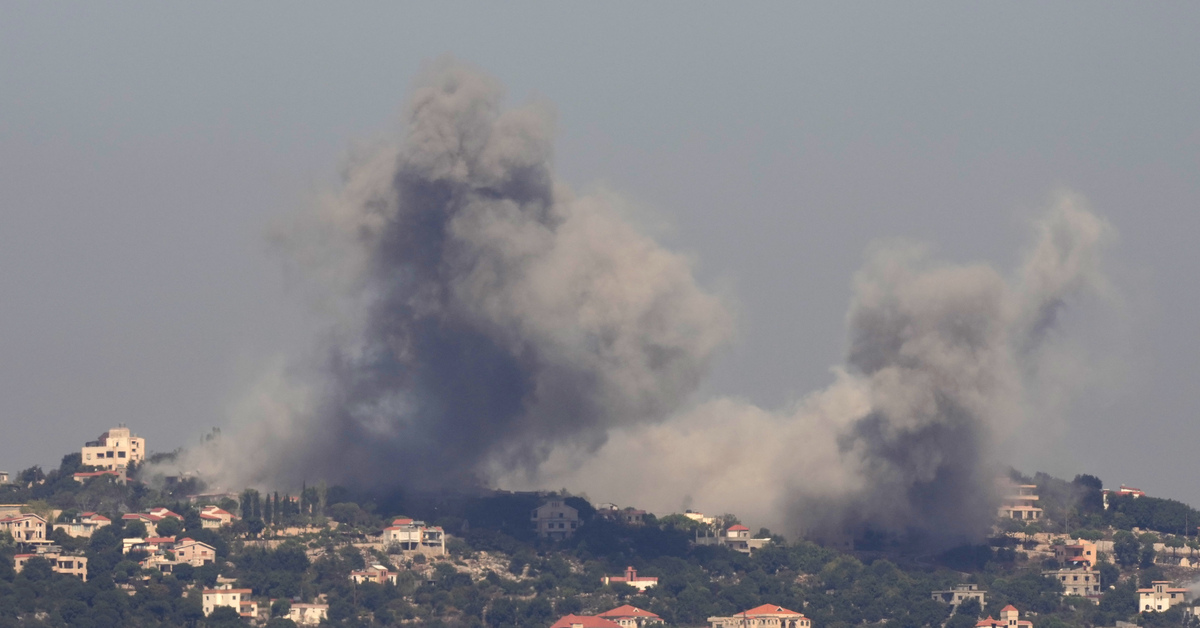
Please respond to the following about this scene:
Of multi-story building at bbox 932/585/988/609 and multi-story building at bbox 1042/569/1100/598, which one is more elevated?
multi-story building at bbox 1042/569/1100/598

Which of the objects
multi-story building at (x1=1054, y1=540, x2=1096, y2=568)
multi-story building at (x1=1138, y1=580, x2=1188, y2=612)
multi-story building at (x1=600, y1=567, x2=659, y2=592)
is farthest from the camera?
multi-story building at (x1=1054, y1=540, x2=1096, y2=568)

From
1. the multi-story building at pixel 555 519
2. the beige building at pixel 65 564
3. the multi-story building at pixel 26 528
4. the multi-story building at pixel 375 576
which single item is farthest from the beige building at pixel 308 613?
the multi-story building at pixel 555 519

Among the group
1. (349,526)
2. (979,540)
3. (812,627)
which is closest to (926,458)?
(979,540)

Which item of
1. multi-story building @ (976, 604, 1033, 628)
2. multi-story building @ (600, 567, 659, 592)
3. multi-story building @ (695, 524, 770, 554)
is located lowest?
multi-story building @ (976, 604, 1033, 628)

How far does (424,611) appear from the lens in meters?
107

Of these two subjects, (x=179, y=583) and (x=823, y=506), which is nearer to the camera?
(x=179, y=583)

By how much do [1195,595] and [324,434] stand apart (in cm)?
3137

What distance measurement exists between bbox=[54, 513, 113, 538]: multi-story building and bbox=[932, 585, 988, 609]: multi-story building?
93.1ft

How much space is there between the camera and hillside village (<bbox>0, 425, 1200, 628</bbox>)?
10662 centimetres

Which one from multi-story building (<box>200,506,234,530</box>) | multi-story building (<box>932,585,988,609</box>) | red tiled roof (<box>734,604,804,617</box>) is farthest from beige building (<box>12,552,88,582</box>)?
multi-story building (<box>932,585,988,609</box>)

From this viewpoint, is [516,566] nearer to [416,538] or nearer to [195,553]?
[416,538]

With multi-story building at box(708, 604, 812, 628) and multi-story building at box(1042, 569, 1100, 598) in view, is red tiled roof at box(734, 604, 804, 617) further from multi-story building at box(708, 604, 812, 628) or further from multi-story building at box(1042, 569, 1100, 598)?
multi-story building at box(1042, 569, 1100, 598)

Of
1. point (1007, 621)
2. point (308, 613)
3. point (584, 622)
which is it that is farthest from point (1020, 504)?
point (308, 613)

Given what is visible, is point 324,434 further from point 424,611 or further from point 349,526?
point 424,611
